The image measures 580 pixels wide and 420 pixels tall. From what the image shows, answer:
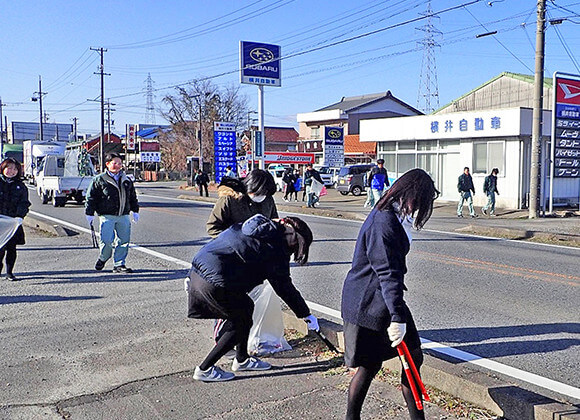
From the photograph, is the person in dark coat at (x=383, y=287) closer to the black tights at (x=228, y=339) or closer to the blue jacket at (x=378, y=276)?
the blue jacket at (x=378, y=276)

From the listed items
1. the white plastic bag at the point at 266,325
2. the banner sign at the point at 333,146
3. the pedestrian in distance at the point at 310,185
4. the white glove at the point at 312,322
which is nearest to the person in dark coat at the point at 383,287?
the white glove at the point at 312,322

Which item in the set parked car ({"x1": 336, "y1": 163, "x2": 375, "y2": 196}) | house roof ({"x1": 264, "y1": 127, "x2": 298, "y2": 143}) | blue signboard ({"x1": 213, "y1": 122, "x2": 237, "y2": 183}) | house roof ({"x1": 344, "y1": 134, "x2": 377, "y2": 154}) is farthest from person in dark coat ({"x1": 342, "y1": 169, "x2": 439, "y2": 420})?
house roof ({"x1": 264, "y1": 127, "x2": 298, "y2": 143})

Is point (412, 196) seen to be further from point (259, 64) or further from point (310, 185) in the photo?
point (259, 64)

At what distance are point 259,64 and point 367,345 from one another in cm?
2756

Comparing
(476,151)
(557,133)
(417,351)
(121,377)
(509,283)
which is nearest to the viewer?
(417,351)

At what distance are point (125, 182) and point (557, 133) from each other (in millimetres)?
16581

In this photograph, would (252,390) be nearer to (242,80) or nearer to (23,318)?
(23,318)

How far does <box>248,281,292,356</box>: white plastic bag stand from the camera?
5309mm

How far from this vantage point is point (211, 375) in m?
4.67

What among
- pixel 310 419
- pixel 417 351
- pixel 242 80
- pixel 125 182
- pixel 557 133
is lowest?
pixel 310 419

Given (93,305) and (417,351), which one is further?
(93,305)

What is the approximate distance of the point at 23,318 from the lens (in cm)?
673

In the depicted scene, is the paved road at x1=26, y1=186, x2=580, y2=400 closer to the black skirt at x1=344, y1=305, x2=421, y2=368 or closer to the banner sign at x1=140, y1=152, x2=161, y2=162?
the black skirt at x1=344, y1=305, x2=421, y2=368

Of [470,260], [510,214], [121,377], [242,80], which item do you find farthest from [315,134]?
[121,377]
